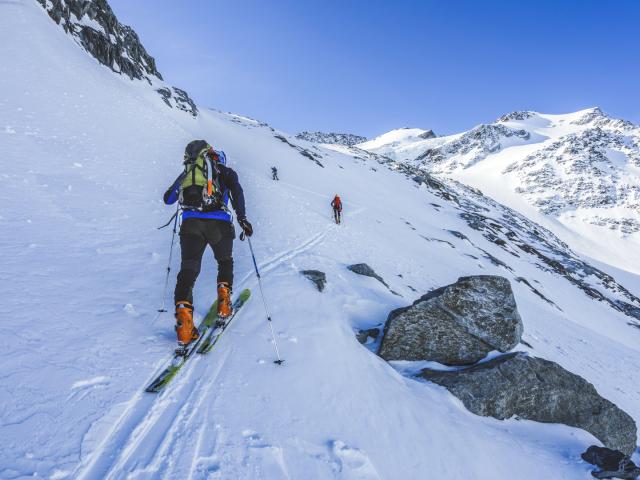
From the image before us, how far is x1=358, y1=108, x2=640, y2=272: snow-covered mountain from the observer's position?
3999 inches

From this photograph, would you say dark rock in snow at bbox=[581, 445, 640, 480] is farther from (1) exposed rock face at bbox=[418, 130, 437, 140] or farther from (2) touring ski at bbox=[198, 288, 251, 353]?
(1) exposed rock face at bbox=[418, 130, 437, 140]

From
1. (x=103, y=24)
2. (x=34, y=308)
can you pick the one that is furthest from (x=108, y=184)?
(x=103, y=24)

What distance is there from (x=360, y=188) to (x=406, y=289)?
34609 millimetres

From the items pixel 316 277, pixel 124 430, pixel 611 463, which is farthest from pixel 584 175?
pixel 124 430

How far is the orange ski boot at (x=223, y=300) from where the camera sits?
531cm

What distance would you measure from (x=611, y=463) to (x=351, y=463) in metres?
3.49

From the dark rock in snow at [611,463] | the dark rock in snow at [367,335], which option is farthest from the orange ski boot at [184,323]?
the dark rock in snow at [611,463]

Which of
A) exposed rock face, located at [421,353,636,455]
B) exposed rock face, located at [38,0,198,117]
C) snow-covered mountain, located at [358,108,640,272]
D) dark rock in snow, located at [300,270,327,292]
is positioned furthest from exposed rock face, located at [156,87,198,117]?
snow-covered mountain, located at [358,108,640,272]

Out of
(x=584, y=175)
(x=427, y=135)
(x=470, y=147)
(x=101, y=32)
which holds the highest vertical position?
(x=427, y=135)

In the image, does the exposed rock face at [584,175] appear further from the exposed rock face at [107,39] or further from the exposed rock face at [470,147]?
the exposed rock face at [107,39]

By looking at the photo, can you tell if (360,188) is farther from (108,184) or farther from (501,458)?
(501,458)

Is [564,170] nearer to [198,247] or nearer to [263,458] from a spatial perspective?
[198,247]

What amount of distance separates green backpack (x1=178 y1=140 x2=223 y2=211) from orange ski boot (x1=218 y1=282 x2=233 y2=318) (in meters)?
1.17

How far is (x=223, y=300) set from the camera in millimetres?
5328
